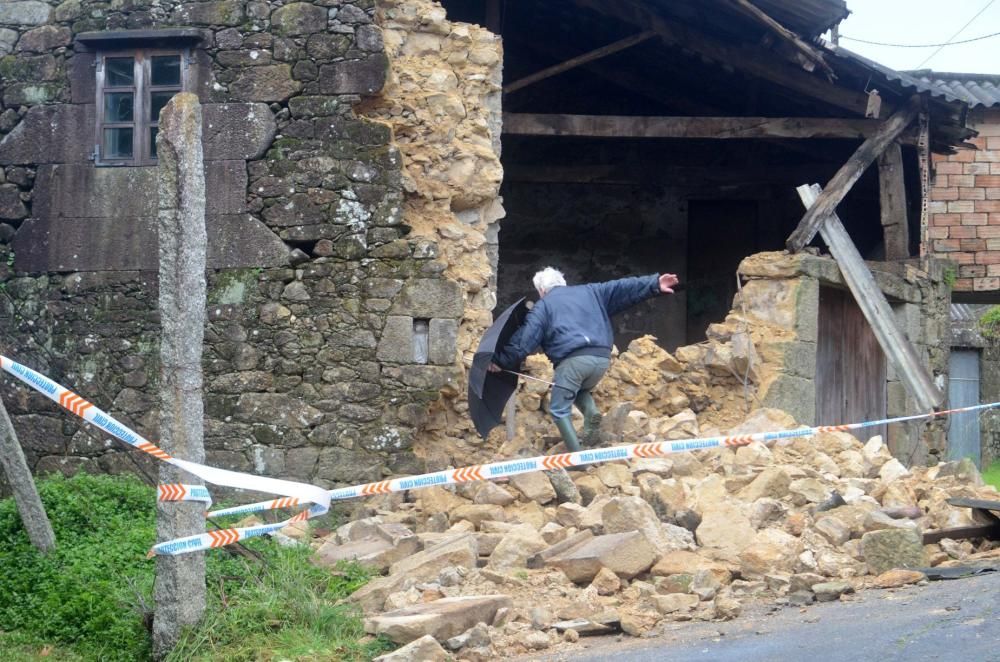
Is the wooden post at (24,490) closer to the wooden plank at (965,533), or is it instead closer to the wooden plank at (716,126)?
the wooden plank at (965,533)

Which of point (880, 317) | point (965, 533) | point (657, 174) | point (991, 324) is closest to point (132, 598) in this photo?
point (965, 533)

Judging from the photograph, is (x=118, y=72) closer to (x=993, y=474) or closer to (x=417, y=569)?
(x=417, y=569)

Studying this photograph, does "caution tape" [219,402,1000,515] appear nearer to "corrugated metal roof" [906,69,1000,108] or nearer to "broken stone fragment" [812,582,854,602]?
"broken stone fragment" [812,582,854,602]

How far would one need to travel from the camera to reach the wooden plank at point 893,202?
11328 mm

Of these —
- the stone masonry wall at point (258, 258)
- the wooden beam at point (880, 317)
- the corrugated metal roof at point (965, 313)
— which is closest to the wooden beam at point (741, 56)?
the wooden beam at point (880, 317)

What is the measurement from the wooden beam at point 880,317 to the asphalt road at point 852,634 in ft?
13.7

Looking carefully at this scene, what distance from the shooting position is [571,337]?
8438mm

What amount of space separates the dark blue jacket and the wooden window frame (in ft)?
10.2

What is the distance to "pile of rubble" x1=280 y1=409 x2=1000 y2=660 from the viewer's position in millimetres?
6254

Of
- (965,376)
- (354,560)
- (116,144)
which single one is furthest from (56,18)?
(965,376)

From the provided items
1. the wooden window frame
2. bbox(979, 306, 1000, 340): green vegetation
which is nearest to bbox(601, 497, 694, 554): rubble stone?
the wooden window frame

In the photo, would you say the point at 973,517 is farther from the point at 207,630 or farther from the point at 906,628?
the point at 207,630

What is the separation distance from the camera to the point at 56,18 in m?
9.48

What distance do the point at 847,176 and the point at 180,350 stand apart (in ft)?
21.1
